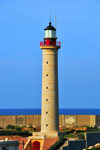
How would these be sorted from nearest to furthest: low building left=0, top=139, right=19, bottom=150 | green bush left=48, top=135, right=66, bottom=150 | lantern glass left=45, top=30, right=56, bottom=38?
1. low building left=0, top=139, right=19, bottom=150
2. green bush left=48, top=135, right=66, bottom=150
3. lantern glass left=45, top=30, right=56, bottom=38

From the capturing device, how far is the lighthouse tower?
5512cm

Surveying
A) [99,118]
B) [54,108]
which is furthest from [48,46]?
[99,118]

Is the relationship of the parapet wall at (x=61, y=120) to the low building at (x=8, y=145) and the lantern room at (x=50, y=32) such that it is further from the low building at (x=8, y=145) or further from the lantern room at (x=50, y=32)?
the low building at (x=8, y=145)

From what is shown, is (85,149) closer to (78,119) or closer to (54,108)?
(54,108)

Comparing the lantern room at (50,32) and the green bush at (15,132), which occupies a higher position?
the lantern room at (50,32)

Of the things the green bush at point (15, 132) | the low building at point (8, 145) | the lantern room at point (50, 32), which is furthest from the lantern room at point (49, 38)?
the low building at point (8, 145)

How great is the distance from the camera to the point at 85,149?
1874 inches

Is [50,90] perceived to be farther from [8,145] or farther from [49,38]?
[8,145]

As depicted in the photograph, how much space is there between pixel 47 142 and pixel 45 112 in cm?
289

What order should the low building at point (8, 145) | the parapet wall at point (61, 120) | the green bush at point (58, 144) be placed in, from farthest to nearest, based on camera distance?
the parapet wall at point (61, 120)
the green bush at point (58, 144)
the low building at point (8, 145)

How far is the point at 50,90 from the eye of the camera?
5519 centimetres

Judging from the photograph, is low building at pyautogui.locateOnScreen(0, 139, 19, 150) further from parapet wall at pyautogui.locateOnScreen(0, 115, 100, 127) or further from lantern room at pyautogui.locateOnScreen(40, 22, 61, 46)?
parapet wall at pyautogui.locateOnScreen(0, 115, 100, 127)

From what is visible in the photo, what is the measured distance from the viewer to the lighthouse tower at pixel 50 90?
55.1m

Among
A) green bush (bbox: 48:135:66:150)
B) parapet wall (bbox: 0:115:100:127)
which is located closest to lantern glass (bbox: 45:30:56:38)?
green bush (bbox: 48:135:66:150)
